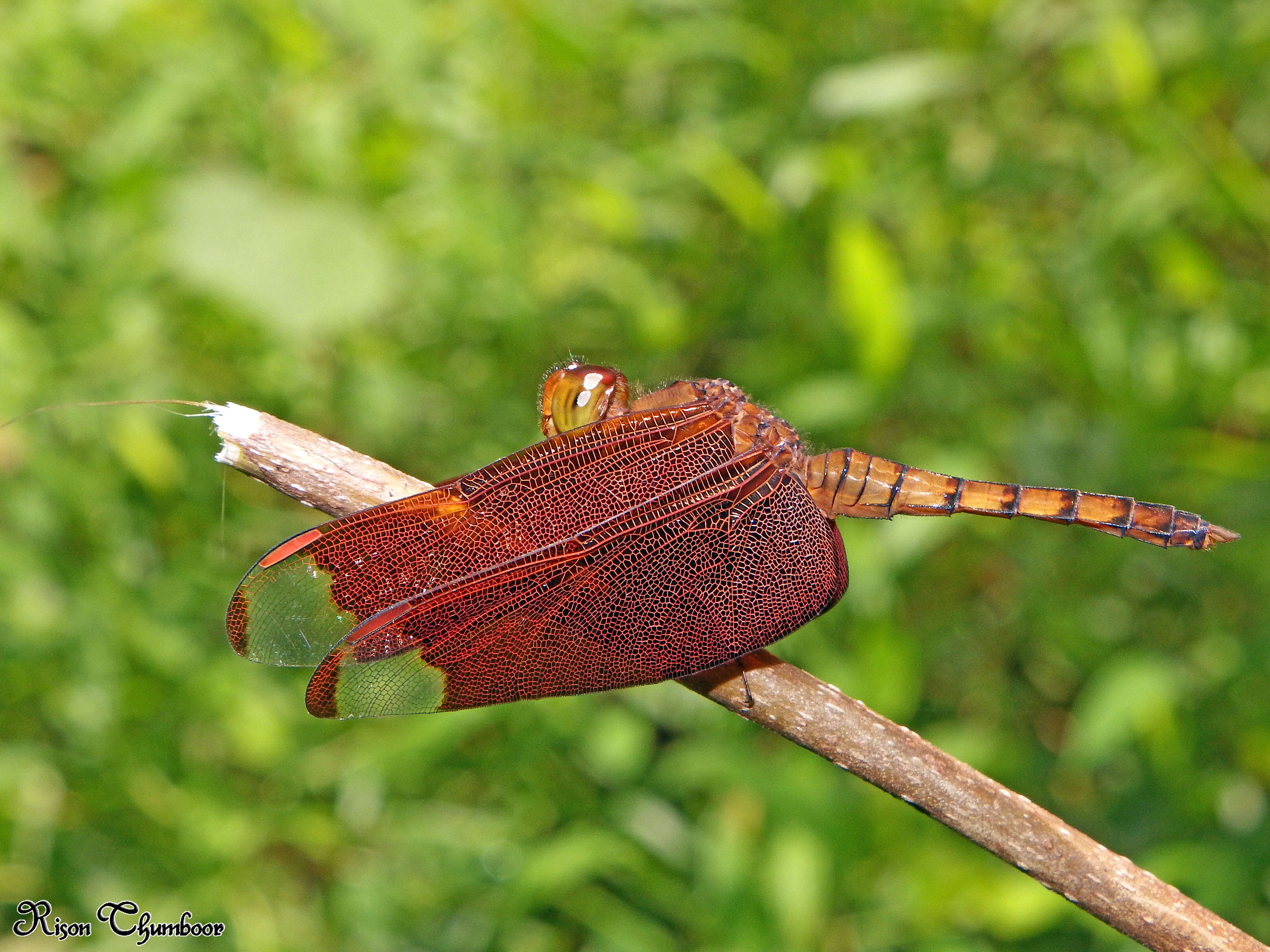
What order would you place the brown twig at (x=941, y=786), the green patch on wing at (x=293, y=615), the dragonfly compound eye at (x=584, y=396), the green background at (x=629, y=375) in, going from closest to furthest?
the brown twig at (x=941, y=786) → the green patch on wing at (x=293, y=615) → the dragonfly compound eye at (x=584, y=396) → the green background at (x=629, y=375)

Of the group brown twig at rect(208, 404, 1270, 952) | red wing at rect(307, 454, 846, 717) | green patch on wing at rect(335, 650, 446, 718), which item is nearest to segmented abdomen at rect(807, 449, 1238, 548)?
red wing at rect(307, 454, 846, 717)

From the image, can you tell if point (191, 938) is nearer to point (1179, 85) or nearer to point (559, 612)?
point (559, 612)

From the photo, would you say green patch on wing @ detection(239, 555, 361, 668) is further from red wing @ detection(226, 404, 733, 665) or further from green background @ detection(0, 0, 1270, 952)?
green background @ detection(0, 0, 1270, 952)

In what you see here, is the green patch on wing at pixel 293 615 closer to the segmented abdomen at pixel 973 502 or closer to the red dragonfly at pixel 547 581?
the red dragonfly at pixel 547 581

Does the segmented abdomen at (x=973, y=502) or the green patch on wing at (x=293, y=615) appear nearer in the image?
the green patch on wing at (x=293, y=615)

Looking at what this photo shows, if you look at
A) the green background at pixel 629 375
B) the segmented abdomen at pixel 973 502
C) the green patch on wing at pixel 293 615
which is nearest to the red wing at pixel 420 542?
the green patch on wing at pixel 293 615

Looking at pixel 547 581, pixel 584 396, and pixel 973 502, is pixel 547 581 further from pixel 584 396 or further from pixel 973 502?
pixel 973 502

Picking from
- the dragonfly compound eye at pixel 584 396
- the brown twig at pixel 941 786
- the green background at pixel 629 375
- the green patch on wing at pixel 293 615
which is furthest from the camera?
the green background at pixel 629 375

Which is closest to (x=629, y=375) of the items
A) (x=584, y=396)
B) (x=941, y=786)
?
(x=584, y=396)
